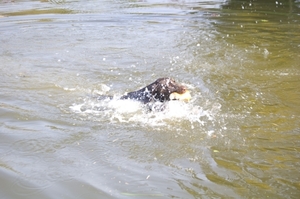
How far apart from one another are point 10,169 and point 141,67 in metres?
4.01

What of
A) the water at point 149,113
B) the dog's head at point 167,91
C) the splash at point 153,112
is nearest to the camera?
the water at point 149,113

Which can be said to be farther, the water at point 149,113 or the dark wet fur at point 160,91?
the dark wet fur at point 160,91

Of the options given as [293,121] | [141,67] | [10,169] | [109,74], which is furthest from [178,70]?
[10,169]

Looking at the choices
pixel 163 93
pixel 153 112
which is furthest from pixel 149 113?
pixel 163 93

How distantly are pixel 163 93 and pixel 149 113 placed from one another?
0.35m

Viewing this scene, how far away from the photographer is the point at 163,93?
17.5 ft

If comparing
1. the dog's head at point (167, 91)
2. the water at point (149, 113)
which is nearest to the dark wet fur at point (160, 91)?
the dog's head at point (167, 91)

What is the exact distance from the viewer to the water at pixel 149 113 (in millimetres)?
3453

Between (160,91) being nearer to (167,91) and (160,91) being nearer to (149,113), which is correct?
(167,91)

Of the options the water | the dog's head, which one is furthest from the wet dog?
the water

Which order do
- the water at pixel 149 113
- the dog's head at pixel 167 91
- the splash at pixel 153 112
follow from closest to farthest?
the water at pixel 149 113 → the splash at pixel 153 112 → the dog's head at pixel 167 91

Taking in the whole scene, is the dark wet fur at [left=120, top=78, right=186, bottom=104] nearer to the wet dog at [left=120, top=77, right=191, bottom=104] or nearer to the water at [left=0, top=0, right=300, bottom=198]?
the wet dog at [left=120, top=77, right=191, bottom=104]

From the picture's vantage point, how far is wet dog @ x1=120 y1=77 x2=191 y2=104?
533 centimetres

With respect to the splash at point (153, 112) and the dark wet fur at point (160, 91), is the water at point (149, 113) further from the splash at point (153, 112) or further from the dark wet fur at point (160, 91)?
the dark wet fur at point (160, 91)
